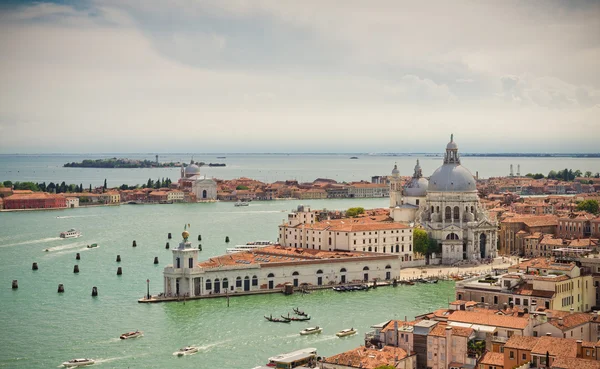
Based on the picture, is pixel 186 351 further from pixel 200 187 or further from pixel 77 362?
pixel 200 187

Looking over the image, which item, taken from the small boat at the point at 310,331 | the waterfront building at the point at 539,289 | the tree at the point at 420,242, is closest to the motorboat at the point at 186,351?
the small boat at the point at 310,331

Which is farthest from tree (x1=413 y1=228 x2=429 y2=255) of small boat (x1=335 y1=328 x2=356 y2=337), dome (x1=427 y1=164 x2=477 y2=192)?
small boat (x1=335 y1=328 x2=356 y2=337)

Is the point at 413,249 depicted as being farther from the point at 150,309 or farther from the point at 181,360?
the point at 181,360

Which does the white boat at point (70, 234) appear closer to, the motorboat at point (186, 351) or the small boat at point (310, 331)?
the small boat at point (310, 331)

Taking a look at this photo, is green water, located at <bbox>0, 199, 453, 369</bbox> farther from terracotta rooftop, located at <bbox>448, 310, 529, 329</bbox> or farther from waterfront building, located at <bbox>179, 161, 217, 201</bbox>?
waterfront building, located at <bbox>179, 161, 217, 201</bbox>

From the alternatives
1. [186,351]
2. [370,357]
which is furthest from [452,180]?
[370,357]
